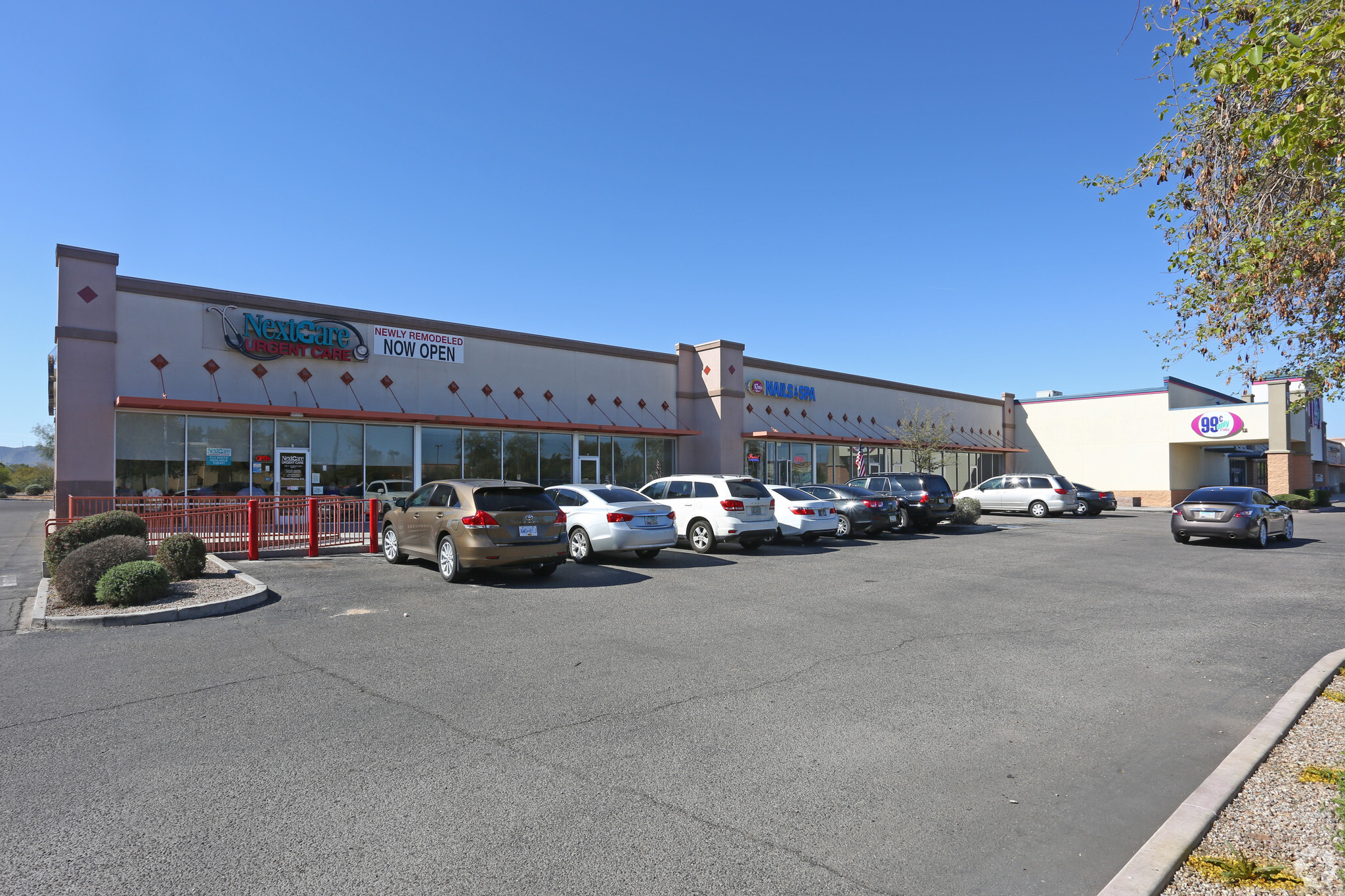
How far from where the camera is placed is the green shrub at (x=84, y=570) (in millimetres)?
9875

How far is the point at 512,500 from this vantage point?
1202 centimetres

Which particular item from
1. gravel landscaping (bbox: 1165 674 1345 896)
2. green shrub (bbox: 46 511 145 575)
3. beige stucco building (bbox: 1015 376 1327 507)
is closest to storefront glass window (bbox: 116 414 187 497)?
green shrub (bbox: 46 511 145 575)

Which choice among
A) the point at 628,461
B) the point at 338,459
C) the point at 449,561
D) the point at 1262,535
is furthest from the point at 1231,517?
the point at 338,459

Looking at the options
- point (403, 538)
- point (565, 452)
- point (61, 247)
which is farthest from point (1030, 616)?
point (61, 247)

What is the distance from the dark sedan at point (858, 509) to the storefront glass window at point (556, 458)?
10042mm

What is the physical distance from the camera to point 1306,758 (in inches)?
190

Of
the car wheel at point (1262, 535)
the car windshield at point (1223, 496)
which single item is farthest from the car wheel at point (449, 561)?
the car wheel at point (1262, 535)

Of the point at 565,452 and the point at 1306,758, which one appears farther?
the point at 565,452

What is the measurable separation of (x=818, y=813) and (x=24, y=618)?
10197 millimetres

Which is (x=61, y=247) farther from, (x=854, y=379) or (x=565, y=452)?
(x=854, y=379)

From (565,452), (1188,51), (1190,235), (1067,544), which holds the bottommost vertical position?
(1067,544)

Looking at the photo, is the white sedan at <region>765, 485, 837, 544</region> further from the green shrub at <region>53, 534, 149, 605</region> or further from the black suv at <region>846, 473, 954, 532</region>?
the green shrub at <region>53, 534, 149, 605</region>

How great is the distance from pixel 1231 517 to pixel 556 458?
64.2 ft

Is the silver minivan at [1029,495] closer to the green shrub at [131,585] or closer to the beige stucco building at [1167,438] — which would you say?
the beige stucco building at [1167,438]
